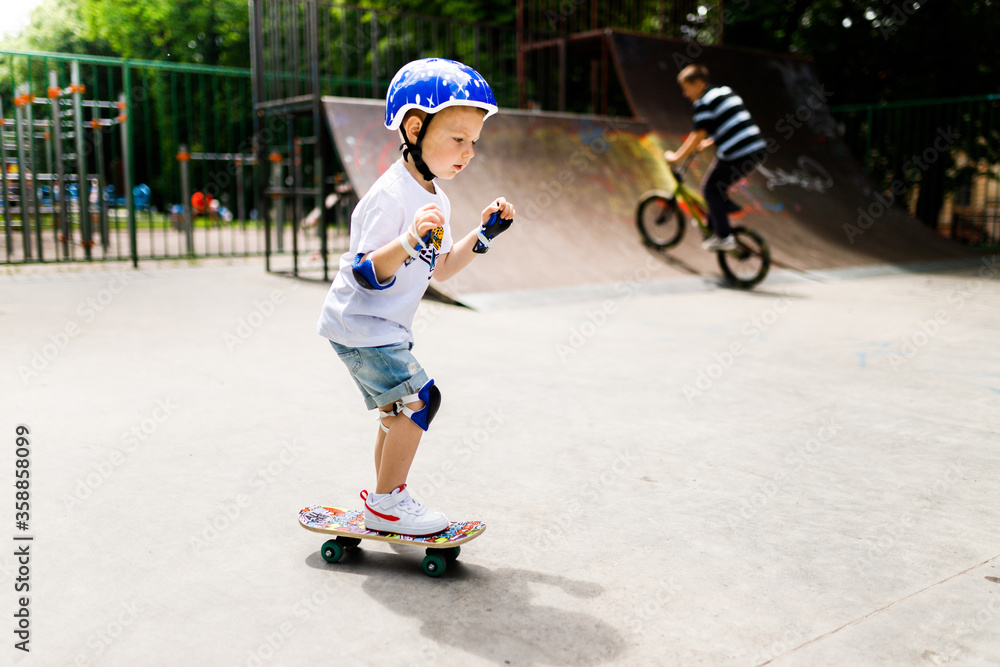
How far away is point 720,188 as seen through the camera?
8.65 m

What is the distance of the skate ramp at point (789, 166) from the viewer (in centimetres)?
1073

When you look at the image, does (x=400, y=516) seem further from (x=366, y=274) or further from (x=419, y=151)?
(x=419, y=151)

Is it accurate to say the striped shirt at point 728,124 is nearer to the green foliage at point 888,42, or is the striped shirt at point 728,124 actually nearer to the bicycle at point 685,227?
the bicycle at point 685,227

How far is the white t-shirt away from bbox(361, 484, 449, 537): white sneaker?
46 centimetres

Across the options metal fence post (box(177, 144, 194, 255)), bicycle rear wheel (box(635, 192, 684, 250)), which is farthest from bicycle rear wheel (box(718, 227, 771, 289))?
metal fence post (box(177, 144, 194, 255))

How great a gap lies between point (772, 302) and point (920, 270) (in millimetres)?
3766

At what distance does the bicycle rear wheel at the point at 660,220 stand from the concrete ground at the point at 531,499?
3677mm

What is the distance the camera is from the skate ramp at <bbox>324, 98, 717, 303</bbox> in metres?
8.28

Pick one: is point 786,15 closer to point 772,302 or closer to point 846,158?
point 846,158

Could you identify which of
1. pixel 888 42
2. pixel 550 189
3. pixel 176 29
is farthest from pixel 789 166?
pixel 176 29

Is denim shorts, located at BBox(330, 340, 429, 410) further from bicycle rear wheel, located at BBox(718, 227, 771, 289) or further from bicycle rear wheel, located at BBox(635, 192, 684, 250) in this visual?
bicycle rear wheel, located at BBox(635, 192, 684, 250)

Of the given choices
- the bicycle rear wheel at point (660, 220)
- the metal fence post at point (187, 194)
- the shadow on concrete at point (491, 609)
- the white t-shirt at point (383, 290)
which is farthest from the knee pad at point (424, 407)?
the metal fence post at point (187, 194)

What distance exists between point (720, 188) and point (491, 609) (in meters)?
7.28

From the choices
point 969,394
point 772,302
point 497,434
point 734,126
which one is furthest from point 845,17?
point 497,434
